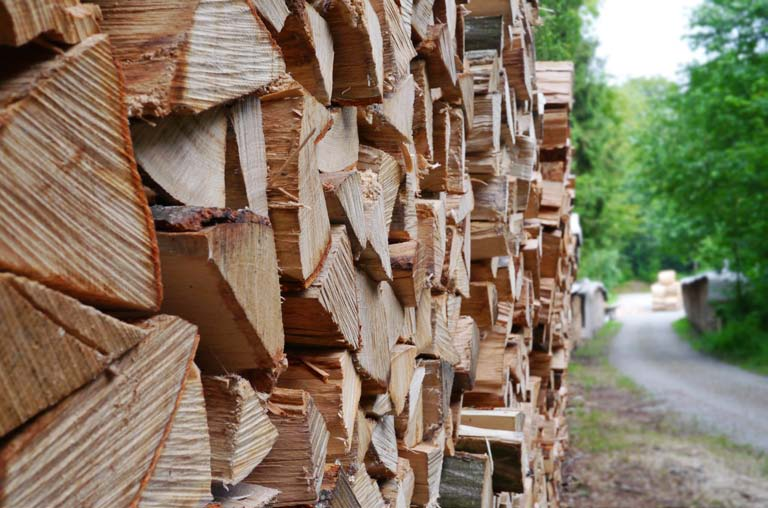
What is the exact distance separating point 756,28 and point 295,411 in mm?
16999

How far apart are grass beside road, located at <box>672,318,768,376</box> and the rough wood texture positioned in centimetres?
1474

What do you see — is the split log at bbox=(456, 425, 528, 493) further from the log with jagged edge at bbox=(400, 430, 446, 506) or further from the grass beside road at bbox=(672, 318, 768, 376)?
the grass beside road at bbox=(672, 318, 768, 376)

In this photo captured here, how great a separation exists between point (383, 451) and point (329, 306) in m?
0.50

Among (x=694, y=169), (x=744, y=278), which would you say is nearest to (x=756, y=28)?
(x=694, y=169)

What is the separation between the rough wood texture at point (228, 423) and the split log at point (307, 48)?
467 millimetres

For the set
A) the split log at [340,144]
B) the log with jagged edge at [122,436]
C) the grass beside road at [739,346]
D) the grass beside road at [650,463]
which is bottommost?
the grass beside road at [739,346]

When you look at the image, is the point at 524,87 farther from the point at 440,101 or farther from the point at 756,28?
the point at 756,28

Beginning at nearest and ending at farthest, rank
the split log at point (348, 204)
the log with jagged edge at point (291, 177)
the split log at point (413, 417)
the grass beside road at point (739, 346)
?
the log with jagged edge at point (291, 177) < the split log at point (348, 204) < the split log at point (413, 417) < the grass beside road at point (739, 346)

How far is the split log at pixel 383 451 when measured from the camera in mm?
1480

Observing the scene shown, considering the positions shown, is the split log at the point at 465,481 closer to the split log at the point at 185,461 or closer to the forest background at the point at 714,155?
the split log at the point at 185,461

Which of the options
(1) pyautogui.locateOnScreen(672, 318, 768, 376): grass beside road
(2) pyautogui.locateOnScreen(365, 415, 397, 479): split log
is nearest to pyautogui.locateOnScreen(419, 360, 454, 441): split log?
(2) pyautogui.locateOnScreen(365, 415, 397, 479): split log

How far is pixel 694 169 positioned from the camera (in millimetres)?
15961

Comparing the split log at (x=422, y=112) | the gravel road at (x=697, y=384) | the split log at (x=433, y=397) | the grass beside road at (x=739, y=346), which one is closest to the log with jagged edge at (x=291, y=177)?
the split log at (x=422, y=112)

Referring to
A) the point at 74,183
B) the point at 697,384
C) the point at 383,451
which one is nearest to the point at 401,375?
the point at 383,451
